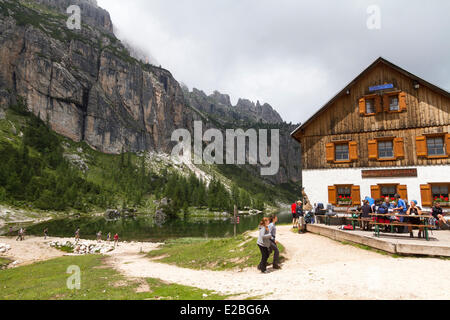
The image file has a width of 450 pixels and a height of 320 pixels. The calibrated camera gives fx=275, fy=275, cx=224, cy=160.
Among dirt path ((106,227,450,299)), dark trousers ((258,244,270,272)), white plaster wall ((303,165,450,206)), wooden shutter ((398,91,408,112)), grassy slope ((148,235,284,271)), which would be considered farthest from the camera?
wooden shutter ((398,91,408,112))

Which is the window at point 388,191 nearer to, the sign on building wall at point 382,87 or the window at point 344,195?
the window at point 344,195

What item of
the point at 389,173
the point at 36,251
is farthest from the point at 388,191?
the point at 36,251

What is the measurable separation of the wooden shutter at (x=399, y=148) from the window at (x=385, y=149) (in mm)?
362

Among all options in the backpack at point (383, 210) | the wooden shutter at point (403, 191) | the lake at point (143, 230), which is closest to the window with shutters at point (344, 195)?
the wooden shutter at point (403, 191)

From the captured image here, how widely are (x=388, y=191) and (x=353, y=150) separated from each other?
438cm

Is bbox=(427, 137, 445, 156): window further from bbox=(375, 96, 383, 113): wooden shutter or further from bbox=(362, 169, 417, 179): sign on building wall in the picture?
bbox=(375, 96, 383, 113): wooden shutter

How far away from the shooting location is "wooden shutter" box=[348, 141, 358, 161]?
2422cm

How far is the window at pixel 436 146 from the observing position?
72.7 feet

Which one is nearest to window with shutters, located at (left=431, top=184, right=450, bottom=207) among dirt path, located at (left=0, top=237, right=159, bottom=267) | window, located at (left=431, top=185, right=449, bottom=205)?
window, located at (left=431, top=185, right=449, bottom=205)

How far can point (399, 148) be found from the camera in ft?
75.4

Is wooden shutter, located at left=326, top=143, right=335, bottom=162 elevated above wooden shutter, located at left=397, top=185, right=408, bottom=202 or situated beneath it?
elevated above

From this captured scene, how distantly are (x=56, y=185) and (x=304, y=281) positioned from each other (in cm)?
13481

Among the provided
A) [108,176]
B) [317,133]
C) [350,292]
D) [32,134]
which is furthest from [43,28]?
[350,292]

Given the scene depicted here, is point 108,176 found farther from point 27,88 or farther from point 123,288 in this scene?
point 123,288
